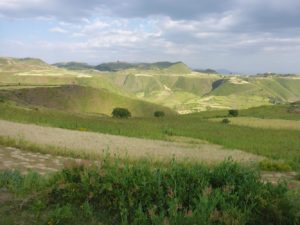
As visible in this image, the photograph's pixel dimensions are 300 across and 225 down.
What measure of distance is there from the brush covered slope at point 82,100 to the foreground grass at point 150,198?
406 ft

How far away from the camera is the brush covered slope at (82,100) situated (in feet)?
439

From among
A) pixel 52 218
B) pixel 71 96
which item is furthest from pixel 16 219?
pixel 71 96

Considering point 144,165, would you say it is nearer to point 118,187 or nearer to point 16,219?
point 118,187

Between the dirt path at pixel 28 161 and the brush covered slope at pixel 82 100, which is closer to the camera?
the dirt path at pixel 28 161

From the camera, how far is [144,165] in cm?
704

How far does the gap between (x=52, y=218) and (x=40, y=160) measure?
9.31m

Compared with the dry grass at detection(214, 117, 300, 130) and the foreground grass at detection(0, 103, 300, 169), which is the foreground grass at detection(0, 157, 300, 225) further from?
the dry grass at detection(214, 117, 300, 130)

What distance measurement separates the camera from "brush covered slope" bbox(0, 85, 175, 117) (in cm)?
13379

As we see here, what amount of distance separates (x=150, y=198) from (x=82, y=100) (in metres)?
146

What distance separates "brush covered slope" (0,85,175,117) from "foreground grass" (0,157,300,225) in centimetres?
12371

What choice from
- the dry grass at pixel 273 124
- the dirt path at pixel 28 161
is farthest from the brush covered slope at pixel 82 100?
the dirt path at pixel 28 161

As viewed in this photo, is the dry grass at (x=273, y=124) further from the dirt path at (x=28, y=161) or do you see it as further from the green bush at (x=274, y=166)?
the dirt path at (x=28, y=161)

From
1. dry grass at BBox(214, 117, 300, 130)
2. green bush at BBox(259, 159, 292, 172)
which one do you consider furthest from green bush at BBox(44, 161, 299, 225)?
dry grass at BBox(214, 117, 300, 130)

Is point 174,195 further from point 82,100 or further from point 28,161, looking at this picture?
point 82,100
